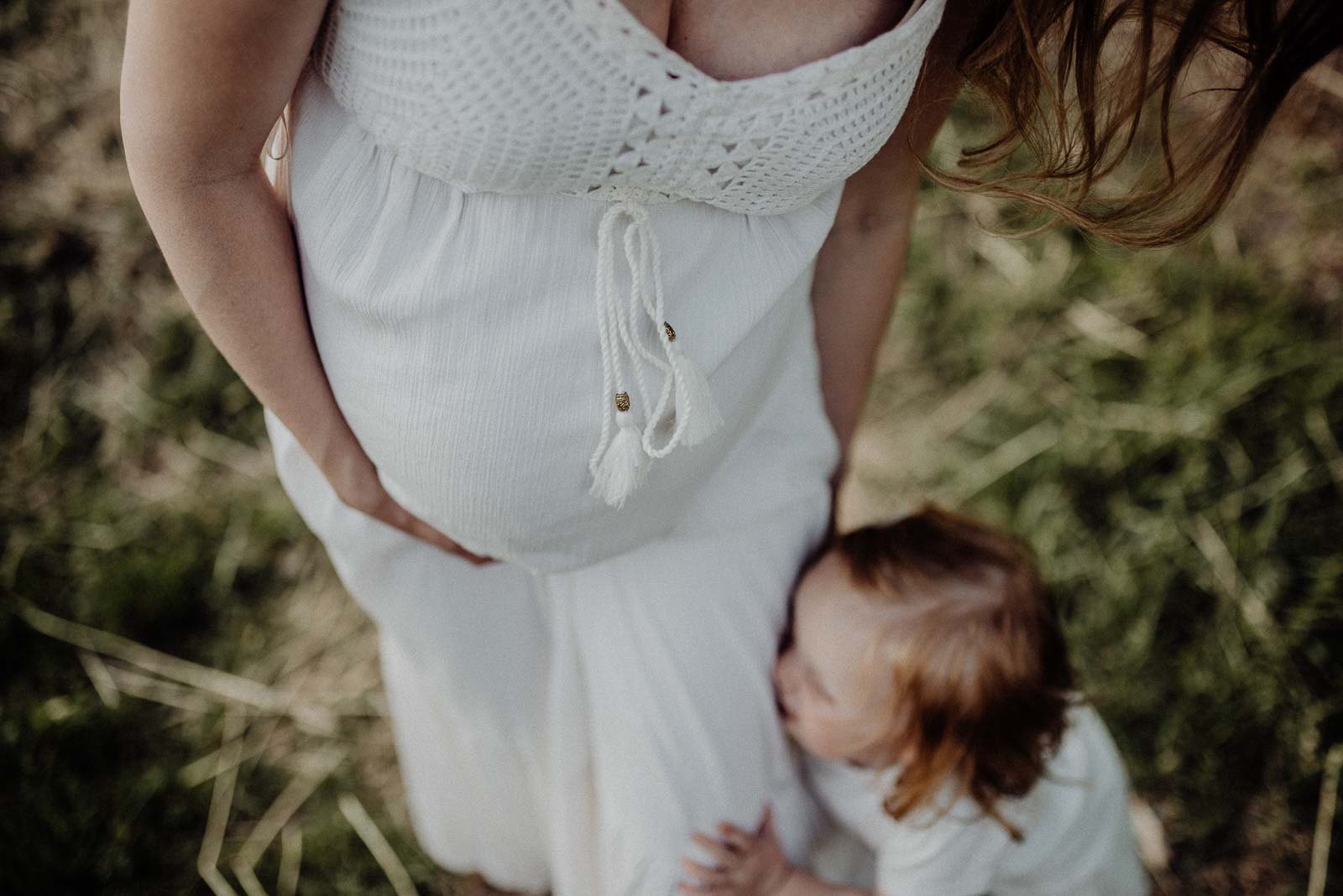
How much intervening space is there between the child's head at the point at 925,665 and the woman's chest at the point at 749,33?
65 cm

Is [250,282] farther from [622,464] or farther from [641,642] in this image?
[641,642]

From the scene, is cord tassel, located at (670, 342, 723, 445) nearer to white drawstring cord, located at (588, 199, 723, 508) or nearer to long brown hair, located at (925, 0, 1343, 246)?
white drawstring cord, located at (588, 199, 723, 508)

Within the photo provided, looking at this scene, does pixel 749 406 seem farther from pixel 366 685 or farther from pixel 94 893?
pixel 94 893

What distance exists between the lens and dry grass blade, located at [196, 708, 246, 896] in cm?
172

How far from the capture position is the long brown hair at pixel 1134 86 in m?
0.86

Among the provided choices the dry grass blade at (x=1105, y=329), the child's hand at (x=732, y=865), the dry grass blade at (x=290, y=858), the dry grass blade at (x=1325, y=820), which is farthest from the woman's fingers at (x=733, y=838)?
the dry grass blade at (x=1105, y=329)

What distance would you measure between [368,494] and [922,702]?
0.70 m

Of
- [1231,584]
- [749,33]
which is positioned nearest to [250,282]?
[749,33]

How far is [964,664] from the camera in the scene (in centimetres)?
118

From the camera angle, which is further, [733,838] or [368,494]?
[733,838]

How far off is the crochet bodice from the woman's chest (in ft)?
0.06

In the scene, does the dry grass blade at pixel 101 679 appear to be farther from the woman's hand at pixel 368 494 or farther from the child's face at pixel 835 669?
the child's face at pixel 835 669

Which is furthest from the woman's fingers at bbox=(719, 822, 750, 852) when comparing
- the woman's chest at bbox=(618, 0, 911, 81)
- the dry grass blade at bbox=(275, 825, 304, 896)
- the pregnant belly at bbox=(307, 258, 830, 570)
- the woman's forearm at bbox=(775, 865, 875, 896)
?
the dry grass blade at bbox=(275, 825, 304, 896)

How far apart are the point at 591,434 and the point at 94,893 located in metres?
1.46
